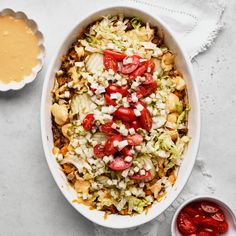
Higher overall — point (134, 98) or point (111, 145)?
point (134, 98)

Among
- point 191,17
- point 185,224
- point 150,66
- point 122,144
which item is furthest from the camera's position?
point 191,17

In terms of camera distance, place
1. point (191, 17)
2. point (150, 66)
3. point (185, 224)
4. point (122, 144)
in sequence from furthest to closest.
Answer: point (191, 17)
point (185, 224)
point (150, 66)
point (122, 144)

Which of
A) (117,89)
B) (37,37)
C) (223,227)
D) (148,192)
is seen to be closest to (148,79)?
(117,89)

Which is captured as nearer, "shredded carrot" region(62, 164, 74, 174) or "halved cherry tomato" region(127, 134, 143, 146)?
"halved cherry tomato" region(127, 134, 143, 146)

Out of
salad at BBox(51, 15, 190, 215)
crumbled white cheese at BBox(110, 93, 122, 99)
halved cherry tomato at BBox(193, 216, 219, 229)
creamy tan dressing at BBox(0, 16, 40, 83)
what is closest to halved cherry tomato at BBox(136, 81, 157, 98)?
salad at BBox(51, 15, 190, 215)

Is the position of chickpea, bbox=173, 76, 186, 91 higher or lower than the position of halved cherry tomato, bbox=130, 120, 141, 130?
higher

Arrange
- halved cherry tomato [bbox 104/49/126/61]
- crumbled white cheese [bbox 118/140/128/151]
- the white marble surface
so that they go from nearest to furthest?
crumbled white cheese [bbox 118/140/128/151] → halved cherry tomato [bbox 104/49/126/61] → the white marble surface

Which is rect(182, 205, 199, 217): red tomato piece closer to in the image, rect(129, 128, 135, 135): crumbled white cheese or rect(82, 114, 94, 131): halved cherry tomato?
rect(129, 128, 135, 135): crumbled white cheese

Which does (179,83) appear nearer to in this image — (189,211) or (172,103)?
(172,103)
